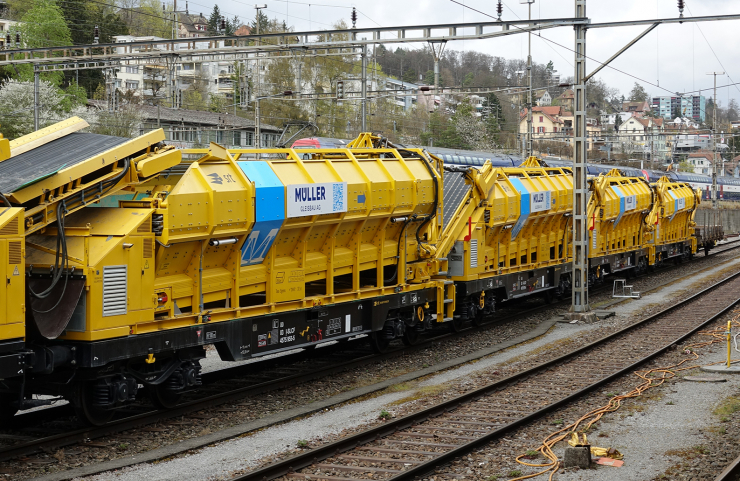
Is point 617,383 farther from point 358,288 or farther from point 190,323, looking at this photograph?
point 190,323

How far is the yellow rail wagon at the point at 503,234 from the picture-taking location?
742 inches

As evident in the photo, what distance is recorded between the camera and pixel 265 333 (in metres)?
12.6

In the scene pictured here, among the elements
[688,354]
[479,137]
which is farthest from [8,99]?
[688,354]

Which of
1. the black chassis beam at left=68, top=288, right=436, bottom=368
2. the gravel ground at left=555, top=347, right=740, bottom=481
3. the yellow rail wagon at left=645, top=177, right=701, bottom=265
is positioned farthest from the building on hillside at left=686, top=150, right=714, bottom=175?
the gravel ground at left=555, top=347, right=740, bottom=481

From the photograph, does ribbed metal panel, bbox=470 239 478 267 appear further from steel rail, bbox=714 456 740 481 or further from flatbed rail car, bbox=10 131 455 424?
steel rail, bbox=714 456 740 481

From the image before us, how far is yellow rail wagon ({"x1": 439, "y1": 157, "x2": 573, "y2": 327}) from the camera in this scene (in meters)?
18.8

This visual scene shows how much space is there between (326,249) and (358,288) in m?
1.16

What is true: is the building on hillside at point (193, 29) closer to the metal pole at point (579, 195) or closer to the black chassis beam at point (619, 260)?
the black chassis beam at point (619, 260)

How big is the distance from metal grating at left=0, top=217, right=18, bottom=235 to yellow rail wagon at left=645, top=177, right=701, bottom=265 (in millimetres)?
28515

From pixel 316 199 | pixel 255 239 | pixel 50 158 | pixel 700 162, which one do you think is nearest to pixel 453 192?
pixel 316 199

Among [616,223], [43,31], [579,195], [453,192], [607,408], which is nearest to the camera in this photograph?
[607,408]

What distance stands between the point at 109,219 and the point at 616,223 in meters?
22.0

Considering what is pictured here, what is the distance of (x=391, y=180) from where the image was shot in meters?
14.9

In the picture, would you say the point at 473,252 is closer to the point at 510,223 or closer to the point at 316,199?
the point at 510,223
